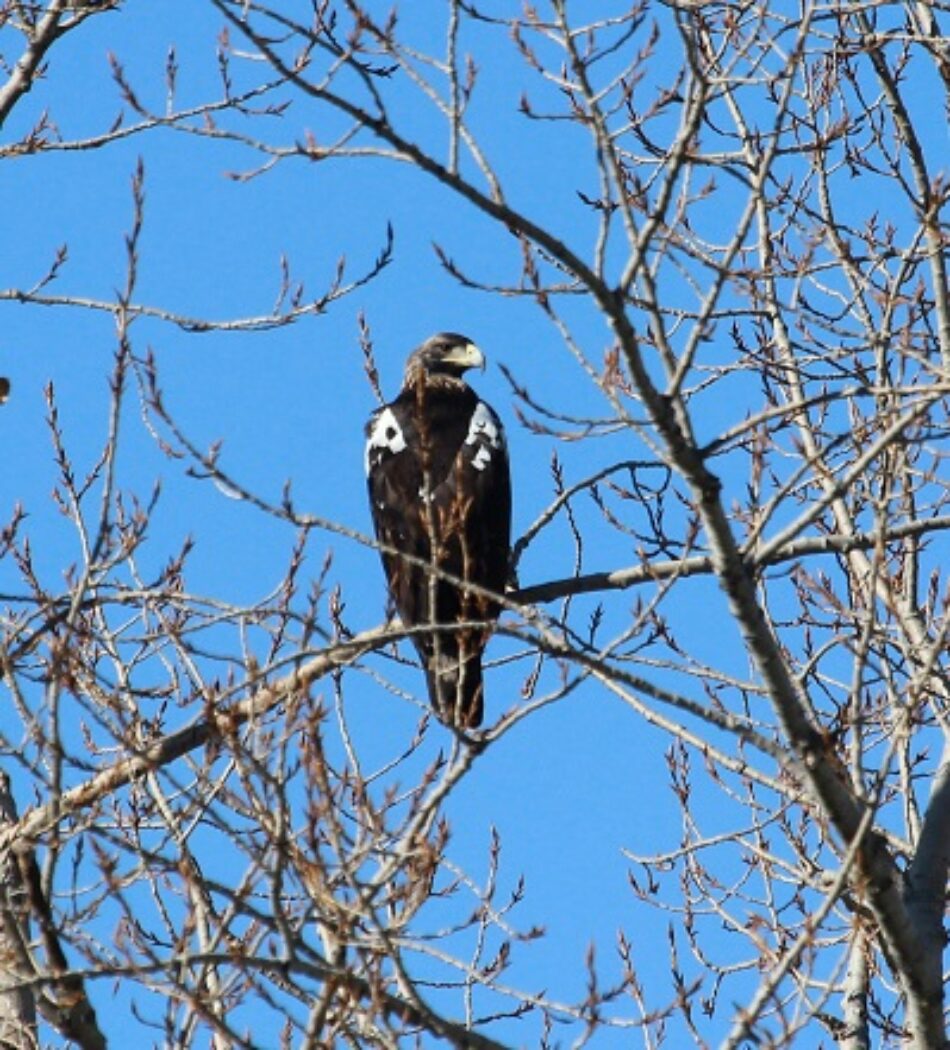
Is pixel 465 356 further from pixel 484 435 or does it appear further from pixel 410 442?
pixel 410 442

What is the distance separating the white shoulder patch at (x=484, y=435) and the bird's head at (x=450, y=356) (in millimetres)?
672

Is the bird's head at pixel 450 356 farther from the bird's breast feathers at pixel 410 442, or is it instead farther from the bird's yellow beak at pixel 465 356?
the bird's breast feathers at pixel 410 442

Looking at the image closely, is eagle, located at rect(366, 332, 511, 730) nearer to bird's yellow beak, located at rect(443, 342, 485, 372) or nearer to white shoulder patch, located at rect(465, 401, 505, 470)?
white shoulder patch, located at rect(465, 401, 505, 470)

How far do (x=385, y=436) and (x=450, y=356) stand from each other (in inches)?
42.4

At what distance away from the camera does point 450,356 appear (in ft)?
29.0

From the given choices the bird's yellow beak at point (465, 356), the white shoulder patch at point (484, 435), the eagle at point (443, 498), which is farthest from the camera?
the bird's yellow beak at point (465, 356)

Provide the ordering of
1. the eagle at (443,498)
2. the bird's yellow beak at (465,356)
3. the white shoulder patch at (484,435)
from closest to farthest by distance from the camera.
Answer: the eagle at (443,498), the white shoulder patch at (484,435), the bird's yellow beak at (465,356)

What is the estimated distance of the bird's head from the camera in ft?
29.0

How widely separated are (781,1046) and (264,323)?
339cm

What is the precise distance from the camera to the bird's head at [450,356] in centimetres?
884

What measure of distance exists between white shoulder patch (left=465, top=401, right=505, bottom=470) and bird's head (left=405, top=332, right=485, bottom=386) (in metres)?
0.67

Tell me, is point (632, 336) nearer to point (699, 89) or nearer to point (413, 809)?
point (699, 89)

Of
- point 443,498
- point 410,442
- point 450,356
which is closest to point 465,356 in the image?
point 450,356

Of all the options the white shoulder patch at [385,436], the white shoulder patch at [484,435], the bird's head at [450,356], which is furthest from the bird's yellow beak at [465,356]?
the white shoulder patch at [385,436]
